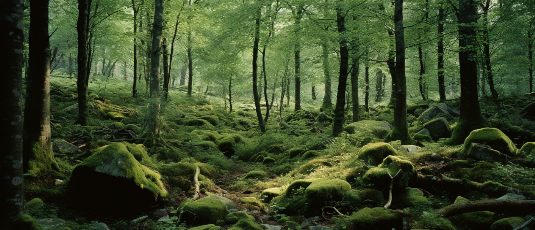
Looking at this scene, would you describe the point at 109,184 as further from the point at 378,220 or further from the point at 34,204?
the point at 378,220

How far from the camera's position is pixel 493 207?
3.49 m

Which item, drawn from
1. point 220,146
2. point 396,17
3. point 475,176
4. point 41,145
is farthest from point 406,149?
point 41,145

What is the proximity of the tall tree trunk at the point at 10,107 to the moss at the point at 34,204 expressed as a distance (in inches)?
39.8

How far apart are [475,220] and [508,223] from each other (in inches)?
15.3

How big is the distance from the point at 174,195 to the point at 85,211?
170 cm

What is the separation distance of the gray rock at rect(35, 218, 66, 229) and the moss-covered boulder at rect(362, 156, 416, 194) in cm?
510

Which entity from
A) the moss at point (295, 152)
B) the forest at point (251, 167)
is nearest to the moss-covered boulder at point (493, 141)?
the forest at point (251, 167)

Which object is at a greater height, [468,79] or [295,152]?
[468,79]

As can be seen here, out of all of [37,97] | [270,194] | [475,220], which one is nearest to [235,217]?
[270,194]

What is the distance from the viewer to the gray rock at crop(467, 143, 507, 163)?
5.48m

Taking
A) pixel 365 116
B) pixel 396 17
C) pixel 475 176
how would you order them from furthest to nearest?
pixel 365 116, pixel 396 17, pixel 475 176

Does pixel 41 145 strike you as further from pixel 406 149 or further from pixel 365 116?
pixel 365 116

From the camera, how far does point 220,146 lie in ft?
37.0

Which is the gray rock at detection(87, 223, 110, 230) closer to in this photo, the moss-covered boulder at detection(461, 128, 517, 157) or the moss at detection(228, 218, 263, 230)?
the moss at detection(228, 218, 263, 230)
